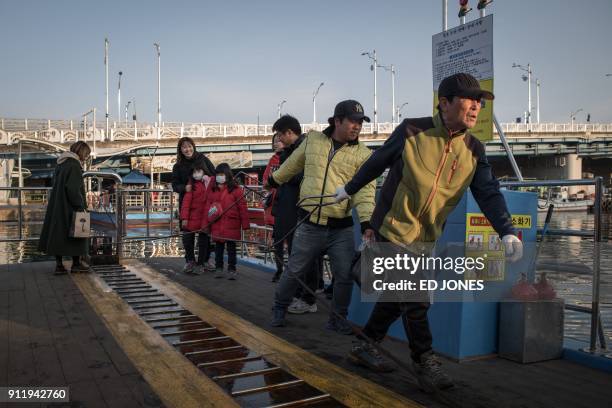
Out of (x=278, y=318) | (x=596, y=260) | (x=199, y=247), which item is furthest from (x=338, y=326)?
(x=199, y=247)

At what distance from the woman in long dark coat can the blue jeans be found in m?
4.04

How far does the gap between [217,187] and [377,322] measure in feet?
15.9

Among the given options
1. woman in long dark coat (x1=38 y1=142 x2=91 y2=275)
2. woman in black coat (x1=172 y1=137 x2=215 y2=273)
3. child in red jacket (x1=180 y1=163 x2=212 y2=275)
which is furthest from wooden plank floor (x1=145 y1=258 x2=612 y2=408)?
woman in long dark coat (x1=38 y1=142 x2=91 y2=275)

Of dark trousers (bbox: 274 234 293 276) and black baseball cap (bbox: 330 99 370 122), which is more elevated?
black baseball cap (bbox: 330 99 370 122)

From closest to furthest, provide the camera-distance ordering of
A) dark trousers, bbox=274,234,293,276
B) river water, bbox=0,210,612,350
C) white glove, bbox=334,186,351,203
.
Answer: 1. white glove, bbox=334,186,351,203
2. river water, bbox=0,210,612,350
3. dark trousers, bbox=274,234,293,276

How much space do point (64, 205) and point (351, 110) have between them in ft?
15.8

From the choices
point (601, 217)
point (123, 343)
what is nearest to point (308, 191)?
point (123, 343)

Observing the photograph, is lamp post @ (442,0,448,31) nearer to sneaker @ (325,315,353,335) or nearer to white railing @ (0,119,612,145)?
sneaker @ (325,315,353,335)

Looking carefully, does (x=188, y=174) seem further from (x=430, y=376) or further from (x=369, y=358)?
(x=430, y=376)

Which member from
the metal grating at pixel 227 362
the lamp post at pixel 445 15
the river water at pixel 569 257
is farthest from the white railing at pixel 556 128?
the metal grating at pixel 227 362

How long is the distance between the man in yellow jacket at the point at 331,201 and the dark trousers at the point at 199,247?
11.6ft

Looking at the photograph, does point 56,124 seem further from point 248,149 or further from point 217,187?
point 217,187

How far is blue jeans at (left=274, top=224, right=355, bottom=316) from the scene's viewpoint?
175 inches

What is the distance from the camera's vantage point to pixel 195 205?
7902 mm
